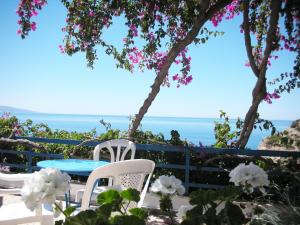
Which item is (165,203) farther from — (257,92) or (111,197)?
(257,92)

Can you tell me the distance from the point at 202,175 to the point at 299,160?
1.23m

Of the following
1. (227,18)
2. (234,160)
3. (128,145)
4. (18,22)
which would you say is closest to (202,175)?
(234,160)

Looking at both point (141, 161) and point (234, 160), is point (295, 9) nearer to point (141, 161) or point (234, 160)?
point (234, 160)

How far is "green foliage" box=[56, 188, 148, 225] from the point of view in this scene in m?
0.96

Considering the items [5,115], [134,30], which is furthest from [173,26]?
[5,115]

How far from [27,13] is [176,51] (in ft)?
8.26

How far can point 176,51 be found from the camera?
17.1 ft

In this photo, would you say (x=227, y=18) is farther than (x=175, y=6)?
Yes

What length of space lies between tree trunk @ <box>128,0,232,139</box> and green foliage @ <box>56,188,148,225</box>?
4109 millimetres

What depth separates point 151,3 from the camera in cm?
508

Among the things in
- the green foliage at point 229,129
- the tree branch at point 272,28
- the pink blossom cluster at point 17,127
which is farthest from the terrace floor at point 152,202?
the tree branch at point 272,28

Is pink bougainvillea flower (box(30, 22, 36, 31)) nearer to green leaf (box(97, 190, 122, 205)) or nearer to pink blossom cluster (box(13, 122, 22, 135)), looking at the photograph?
pink blossom cluster (box(13, 122, 22, 135))

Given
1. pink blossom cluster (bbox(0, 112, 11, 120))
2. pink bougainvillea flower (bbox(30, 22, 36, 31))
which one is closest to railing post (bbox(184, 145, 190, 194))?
pink bougainvillea flower (bbox(30, 22, 36, 31))

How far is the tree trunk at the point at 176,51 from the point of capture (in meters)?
5.11
